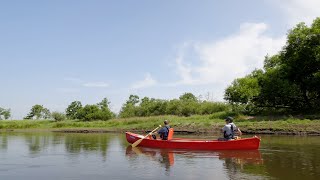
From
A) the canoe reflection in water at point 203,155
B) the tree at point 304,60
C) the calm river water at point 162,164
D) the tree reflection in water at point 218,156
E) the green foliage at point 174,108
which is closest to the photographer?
the calm river water at point 162,164

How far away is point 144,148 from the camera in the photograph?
2359cm

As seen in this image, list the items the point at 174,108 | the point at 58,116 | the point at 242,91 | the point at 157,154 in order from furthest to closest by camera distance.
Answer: the point at 58,116
the point at 174,108
the point at 242,91
the point at 157,154

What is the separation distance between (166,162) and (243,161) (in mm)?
3461

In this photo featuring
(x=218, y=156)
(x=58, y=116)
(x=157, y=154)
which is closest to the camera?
(x=218, y=156)

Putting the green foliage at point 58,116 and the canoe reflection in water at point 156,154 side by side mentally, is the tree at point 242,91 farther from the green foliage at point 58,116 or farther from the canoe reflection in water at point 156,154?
the green foliage at point 58,116

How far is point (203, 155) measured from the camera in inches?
761

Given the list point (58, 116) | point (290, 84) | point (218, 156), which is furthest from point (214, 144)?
point (58, 116)

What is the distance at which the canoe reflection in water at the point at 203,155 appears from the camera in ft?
54.0

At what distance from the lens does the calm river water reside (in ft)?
44.3

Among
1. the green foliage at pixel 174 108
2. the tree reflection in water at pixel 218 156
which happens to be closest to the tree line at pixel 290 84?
the green foliage at pixel 174 108

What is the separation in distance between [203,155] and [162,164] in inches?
143

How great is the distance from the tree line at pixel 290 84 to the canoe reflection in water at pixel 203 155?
2199 centimetres

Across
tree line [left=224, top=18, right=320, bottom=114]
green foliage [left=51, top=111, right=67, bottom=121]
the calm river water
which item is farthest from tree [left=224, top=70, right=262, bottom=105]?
green foliage [left=51, top=111, right=67, bottom=121]

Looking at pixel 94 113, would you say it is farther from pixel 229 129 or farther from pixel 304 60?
pixel 229 129
